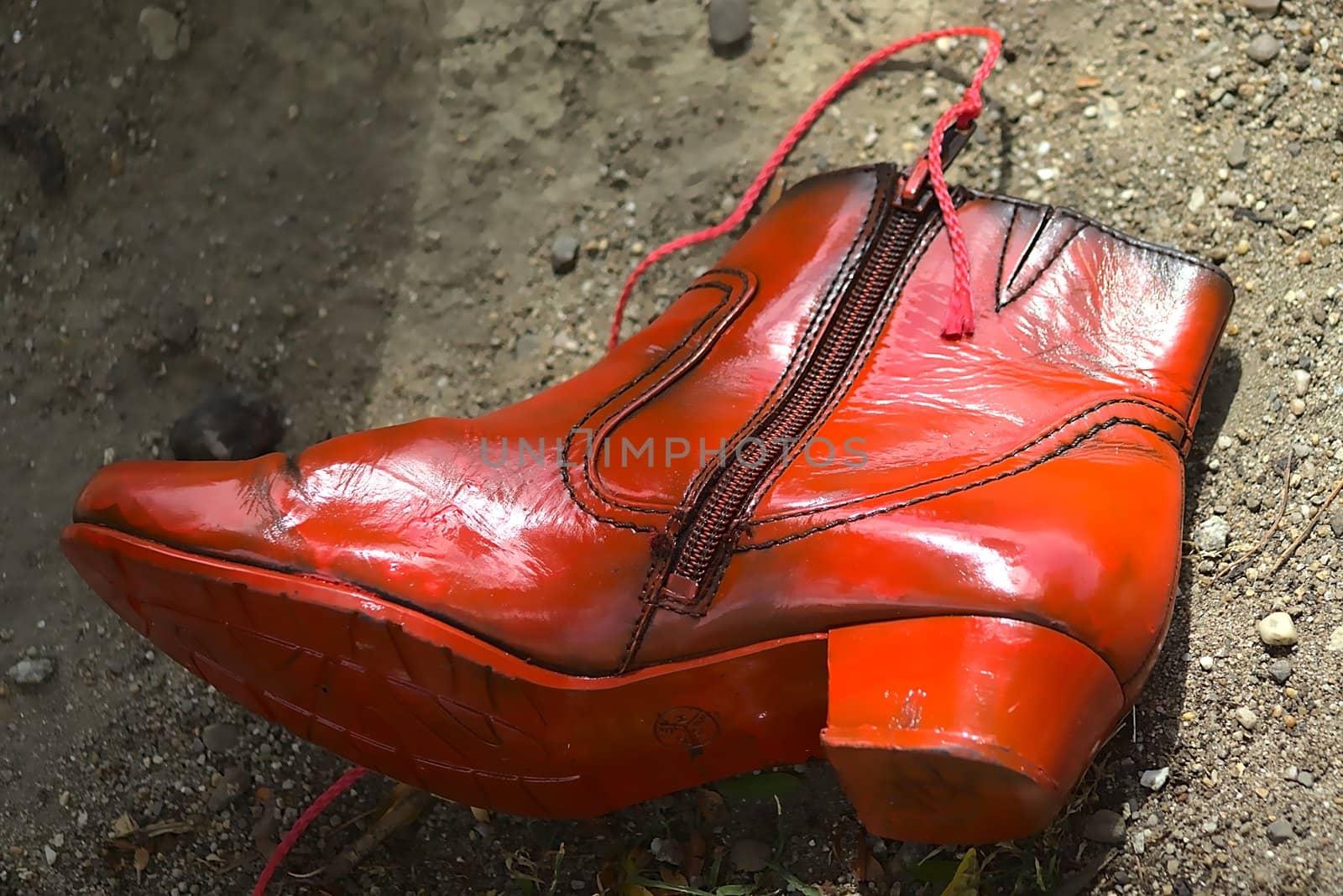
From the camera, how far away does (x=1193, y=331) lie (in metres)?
1.25

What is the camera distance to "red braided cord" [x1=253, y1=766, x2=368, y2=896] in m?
1.58

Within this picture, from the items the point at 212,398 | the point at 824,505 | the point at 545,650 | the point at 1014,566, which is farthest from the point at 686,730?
the point at 212,398

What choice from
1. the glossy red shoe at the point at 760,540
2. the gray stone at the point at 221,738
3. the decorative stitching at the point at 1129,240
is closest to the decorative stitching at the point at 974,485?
the glossy red shoe at the point at 760,540

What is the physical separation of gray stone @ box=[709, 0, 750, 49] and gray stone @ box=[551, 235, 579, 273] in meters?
0.42

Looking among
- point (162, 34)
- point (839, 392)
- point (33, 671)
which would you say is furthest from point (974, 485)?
point (162, 34)

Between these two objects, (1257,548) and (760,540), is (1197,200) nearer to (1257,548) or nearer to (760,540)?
(1257,548)

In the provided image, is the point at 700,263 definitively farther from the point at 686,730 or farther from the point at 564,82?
the point at 686,730

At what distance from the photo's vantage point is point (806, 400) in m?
1.25

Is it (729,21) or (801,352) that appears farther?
(729,21)

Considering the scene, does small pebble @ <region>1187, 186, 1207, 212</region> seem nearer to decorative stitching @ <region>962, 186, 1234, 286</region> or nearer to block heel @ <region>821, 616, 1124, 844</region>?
decorative stitching @ <region>962, 186, 1234, 286</region>

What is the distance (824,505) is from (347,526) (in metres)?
0.53

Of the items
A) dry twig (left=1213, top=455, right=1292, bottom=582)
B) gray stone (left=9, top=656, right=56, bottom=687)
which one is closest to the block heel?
dry twig (left=1213, top=455, right=1292, bottom=582)

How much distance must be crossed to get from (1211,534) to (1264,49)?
2.48 ft

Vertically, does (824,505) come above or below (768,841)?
above
